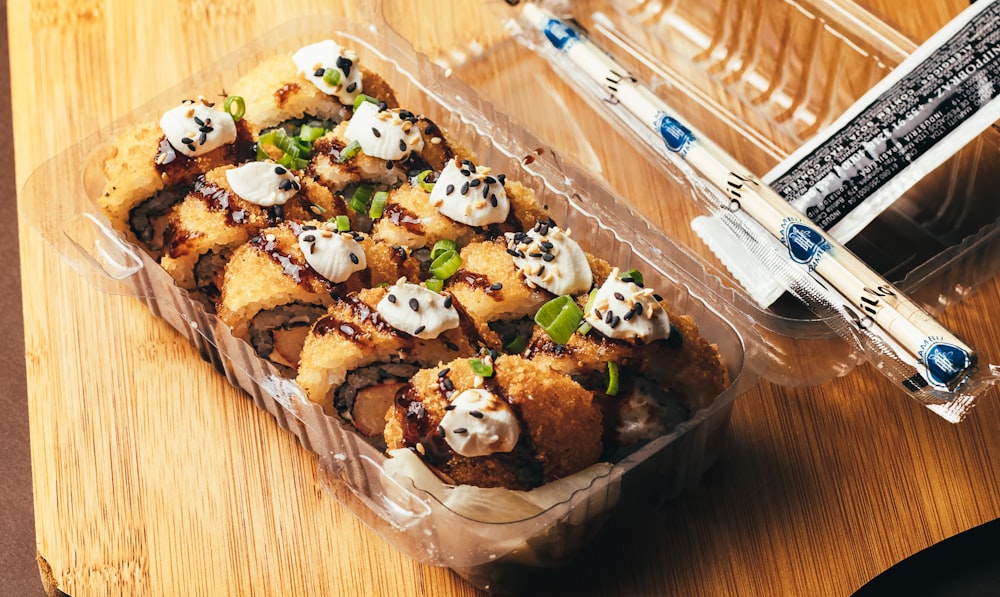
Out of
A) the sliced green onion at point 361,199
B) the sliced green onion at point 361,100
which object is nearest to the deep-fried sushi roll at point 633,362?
the sliced green onion at point 361,199

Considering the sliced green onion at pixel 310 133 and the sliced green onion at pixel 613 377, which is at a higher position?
the sliced green onion at pixel 310 133

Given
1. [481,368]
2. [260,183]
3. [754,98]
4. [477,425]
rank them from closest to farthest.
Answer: [477,425] < [481,368] < [260,183] < [754,98]

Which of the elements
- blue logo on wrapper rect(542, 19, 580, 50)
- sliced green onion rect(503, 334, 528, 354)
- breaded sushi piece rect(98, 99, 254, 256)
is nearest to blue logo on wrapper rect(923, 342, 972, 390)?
sliced green onion rect(503, 334, 528, 354)

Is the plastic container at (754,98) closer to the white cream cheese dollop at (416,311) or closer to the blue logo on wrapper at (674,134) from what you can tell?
the blue logo on wrapper at (674,134)

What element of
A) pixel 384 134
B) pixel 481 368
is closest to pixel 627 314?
pixel 481 368

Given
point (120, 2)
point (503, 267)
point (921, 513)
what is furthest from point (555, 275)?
point (120, 2)

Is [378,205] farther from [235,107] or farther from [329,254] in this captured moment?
[235,107]
